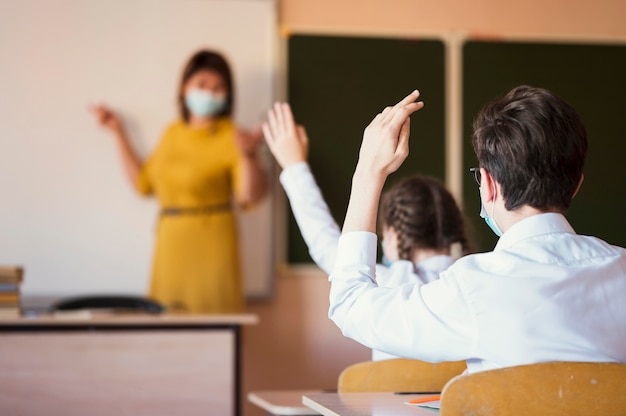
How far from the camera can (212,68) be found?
4191 mm

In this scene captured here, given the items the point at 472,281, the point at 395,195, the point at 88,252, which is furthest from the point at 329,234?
the point at 88,252

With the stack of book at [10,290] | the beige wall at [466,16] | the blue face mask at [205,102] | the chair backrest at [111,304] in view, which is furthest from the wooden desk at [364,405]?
the beige wall at [466,16]

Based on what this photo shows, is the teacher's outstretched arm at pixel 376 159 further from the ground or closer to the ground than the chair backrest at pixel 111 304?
further from the ground

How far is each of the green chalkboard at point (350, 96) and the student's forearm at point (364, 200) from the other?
10.1 ft

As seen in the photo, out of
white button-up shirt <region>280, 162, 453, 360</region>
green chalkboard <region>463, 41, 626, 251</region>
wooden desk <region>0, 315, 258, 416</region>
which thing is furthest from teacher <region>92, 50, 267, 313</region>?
white button-up shirt <region>280, 162, 453, 360</region>

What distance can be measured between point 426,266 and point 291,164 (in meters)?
0.43

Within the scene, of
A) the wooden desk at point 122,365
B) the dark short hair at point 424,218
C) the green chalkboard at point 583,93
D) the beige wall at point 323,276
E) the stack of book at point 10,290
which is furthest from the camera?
the green chalkboard at point 583,93

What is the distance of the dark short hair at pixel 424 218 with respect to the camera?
2.20 meters

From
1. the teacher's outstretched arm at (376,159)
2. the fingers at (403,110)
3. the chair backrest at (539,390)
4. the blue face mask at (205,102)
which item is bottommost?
the chair backrest at (539,390)

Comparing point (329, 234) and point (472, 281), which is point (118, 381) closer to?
point (329, 234)

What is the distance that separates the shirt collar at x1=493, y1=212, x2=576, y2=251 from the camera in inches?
50.9

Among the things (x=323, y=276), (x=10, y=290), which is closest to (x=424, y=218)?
(x=10, y=290)

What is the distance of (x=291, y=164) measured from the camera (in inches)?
77.6

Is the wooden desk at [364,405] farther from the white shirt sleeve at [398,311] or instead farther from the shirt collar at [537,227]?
the shirt collar at [537,227]
